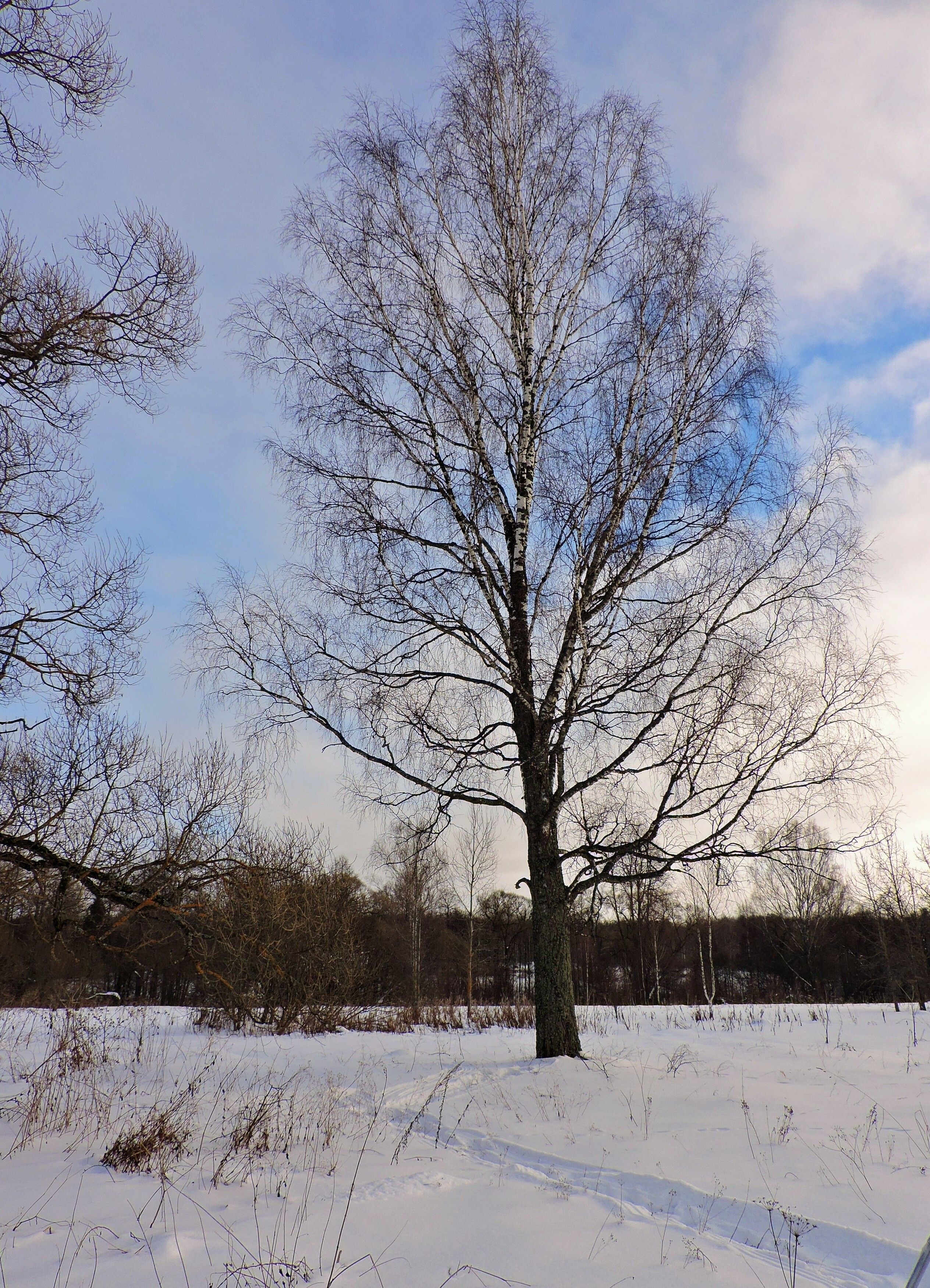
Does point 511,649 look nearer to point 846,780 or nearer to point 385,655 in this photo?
point 385,655

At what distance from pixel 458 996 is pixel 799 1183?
32242 millimetres

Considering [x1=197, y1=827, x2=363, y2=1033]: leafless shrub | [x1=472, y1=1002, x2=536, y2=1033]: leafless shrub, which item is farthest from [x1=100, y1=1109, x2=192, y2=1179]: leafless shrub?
[x1=472, y1=1002, x2=536, y2=1033]: leafless shrub

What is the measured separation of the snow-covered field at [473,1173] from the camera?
3.02 m

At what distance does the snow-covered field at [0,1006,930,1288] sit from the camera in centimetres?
302

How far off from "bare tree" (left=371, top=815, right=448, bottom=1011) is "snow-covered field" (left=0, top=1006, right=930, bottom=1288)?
2.26m

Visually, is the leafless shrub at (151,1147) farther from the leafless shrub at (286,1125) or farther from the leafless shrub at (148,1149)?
the leafless shrub at (286,1125)

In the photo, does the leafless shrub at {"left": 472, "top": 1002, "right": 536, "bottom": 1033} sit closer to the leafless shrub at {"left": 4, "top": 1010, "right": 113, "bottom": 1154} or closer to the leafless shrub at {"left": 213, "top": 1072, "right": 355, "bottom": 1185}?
the leafless shrub at {"left": 4, "top": 1010, "right": 113, "bottom": 1154}

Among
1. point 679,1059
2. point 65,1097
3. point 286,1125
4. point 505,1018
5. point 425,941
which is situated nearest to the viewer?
point 286,1125

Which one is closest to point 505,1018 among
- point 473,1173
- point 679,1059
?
point 679,1059

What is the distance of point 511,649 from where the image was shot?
7750 millimetres

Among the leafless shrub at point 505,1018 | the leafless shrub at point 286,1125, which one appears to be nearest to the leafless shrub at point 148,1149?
the leafless shrub at point 286,1125

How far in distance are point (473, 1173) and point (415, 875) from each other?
6251 mm

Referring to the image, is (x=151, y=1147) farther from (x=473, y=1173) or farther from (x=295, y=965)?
(x=295, y=965)

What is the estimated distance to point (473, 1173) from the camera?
4.33 metres
